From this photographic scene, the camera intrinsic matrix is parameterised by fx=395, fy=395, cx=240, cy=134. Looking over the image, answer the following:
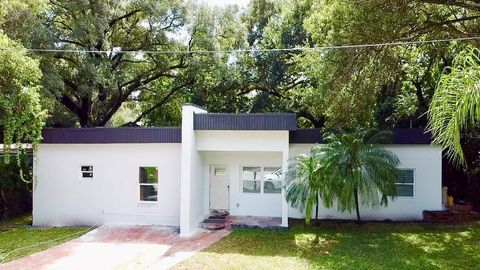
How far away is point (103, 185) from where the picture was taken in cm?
1356

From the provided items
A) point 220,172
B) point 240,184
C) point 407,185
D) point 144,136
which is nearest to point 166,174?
point 144,136

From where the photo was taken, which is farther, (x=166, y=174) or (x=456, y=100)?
(x=166, y=174)

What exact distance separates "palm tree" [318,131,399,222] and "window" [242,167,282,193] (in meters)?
2.66

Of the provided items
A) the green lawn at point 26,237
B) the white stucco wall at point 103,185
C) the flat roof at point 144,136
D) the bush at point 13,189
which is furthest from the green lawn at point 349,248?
the bush at point 13,189

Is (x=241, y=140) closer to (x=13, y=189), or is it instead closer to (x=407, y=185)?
(x=407, y=185)

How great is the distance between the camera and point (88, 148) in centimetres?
1363

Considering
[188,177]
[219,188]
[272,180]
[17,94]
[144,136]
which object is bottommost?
[219,188]

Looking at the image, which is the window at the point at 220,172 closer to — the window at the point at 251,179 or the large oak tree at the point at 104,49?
the window at the point at 251,179

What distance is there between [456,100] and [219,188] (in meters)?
11.0

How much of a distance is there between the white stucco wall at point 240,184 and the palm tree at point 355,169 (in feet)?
8.69

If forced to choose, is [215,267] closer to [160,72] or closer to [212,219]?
[212,219]

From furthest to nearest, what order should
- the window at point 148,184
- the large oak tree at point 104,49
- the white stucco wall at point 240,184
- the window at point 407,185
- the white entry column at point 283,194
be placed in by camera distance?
the large oak tree at point 104,49
the white stucco wall at point 240,184
the window at point 407,185
the window at point 148,184
the white entry column at point 283,194

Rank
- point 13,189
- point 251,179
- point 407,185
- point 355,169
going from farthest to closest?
1. point 13,189
2. point 251,179
3. point 407,185
4. point 355,169

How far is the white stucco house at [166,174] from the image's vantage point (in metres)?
13.1
